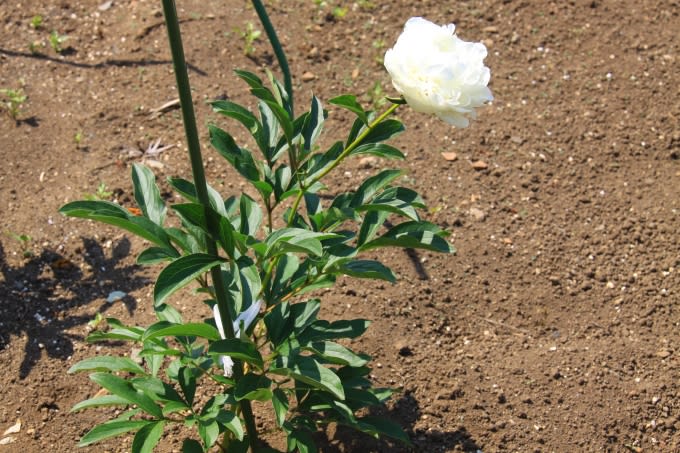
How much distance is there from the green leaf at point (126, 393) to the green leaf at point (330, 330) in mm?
427

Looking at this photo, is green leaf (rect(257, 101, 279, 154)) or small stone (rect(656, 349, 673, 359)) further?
small stone (rect(656, 349, 673, 359))

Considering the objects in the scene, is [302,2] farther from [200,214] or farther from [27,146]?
[200,214]

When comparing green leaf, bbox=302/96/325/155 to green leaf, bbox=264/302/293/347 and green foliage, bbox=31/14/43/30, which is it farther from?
green foliage, bbox=31/14/43/30

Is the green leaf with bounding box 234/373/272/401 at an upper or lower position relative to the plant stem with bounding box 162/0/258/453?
lower

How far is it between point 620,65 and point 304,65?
1.61 metres

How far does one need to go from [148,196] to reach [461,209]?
1.74 metres

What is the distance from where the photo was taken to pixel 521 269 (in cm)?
340

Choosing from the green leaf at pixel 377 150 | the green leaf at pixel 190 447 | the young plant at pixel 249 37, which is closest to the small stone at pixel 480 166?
the young plant at pixel 249 37

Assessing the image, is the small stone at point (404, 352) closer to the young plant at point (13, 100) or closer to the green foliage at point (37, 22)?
the young plant at point (13, 100)

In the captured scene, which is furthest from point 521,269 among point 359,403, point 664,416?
point 359,403

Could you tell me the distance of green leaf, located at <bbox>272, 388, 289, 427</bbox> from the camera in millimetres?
2107

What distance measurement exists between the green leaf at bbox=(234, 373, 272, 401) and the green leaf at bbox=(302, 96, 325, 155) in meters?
0.62

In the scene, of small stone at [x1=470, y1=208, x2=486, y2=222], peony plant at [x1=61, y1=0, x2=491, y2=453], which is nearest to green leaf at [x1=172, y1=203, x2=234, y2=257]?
peony plant at [x1=61, y1=0, x2=491, y2=453]

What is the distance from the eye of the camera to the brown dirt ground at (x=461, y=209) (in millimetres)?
2930
